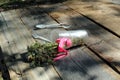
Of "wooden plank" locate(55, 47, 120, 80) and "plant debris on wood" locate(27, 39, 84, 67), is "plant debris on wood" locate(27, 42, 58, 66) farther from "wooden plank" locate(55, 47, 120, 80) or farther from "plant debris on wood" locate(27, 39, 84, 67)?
"wooden plank" locate(55, 47, 120, 80)

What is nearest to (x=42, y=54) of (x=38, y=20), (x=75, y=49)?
(x=75, y=49)

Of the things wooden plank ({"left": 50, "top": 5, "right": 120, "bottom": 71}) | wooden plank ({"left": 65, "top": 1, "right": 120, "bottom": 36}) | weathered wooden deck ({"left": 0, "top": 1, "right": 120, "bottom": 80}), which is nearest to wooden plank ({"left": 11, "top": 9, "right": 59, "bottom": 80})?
weathered wooden deck ({"left": 0, "top": 1, "right": 120, "bottom": 80})

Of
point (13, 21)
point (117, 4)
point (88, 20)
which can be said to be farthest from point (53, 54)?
point (117, 4)

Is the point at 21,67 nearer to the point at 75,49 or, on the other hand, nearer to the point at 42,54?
the point at 42,54

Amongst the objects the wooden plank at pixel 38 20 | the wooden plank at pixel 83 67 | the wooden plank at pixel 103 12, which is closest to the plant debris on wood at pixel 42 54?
the wooden plank at pixel 83 67

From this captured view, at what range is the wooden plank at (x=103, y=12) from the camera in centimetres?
333

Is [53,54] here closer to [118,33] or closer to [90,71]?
[90,71]

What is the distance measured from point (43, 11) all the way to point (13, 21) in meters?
0.55

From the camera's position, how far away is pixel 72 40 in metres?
2.91

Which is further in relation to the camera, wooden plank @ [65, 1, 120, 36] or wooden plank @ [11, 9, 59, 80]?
wooden plank @ [65, 1, 120, 36]

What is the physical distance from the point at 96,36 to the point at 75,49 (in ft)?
1.25

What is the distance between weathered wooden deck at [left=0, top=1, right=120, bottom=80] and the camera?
2408 mm

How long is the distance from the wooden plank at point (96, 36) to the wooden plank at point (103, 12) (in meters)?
0.11

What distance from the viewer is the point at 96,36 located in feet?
10.00
